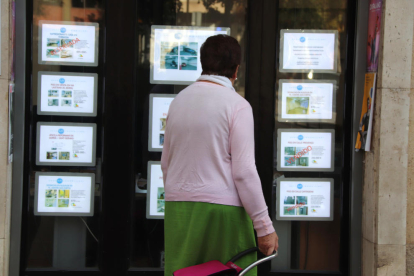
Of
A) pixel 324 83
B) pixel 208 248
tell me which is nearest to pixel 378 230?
pixel 324 83

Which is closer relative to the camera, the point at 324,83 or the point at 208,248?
the point at 208,248

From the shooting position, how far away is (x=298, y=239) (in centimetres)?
434

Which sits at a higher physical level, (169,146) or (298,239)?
(169,146)

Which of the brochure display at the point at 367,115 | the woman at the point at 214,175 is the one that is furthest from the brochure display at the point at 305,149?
the woman at the point at 214,175

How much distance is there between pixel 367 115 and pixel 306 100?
1.81 feet

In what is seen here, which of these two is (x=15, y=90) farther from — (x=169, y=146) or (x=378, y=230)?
(x=378, y=230)

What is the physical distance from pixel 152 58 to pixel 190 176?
1.97 m

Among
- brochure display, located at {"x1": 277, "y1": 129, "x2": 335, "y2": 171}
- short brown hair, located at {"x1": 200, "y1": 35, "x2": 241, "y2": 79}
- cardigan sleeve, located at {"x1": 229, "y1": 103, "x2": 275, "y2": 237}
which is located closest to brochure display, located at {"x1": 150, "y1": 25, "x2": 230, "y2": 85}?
brochure display, located at {"x1": 277, "y1": 129, "x2": 335, "y2": 171}

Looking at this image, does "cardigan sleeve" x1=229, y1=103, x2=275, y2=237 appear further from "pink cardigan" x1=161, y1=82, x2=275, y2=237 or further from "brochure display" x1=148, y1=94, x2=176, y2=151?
"brochure display" x1=148, y1=94, x2=176, y2=151

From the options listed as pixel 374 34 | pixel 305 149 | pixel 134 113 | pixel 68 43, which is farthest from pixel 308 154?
pixel 68 43

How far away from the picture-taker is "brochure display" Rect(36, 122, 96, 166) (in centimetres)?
419

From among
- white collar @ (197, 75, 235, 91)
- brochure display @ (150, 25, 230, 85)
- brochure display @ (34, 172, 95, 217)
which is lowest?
brochure display @ (34, 172, 95, 217)

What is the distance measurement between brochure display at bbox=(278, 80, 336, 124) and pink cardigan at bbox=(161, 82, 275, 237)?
1.82 m

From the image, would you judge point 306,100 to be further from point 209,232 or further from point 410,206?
point 209,232
